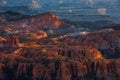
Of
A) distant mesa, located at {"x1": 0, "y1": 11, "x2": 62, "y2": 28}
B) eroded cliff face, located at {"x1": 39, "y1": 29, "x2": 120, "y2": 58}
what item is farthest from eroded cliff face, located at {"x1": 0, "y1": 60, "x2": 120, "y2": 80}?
distant mesa, located at {"x1": 0, "y1": 11, "x2": 62, "y2": 28}

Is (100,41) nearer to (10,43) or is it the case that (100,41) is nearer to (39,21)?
(10,43)

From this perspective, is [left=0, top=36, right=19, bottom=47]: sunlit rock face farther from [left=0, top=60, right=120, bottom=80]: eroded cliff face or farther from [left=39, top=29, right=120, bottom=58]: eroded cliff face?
[left=0, top=60, right=120, bottom=80]: eroded cliff face

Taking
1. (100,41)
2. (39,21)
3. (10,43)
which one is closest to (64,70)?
(10,43)

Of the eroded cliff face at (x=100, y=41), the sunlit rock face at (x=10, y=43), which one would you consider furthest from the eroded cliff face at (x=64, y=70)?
the sunlit rock face at (x=10, y=43)

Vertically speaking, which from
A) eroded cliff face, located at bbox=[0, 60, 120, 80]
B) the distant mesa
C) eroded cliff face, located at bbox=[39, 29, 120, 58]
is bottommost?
eroded cliff face, located at bbox=[0, 60, 120, 80]

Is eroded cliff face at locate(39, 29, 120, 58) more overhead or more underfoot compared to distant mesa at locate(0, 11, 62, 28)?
more underfoot

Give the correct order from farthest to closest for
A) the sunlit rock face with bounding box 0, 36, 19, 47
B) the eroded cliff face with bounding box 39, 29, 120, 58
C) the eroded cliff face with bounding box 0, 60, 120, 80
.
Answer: the eroded cliff face with bounding box 39, 29, 120, 58 → the sunlit rock face with bounding box 0, 36, 19, 47 → the eroded cliff face with bounding box 0, 60, 120, 80

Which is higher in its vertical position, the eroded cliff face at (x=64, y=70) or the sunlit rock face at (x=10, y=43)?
the sunlit rock face at (x=10, y=43)

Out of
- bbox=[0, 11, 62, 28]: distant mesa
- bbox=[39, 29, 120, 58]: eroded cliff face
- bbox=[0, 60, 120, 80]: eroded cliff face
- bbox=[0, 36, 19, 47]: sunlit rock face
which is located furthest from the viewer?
bbox=[0, 11, 62, 28]: distant mesa

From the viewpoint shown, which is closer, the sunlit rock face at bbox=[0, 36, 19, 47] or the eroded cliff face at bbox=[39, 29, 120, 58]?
the sunlit rock face at bbox=[0, 36, 19, 47]

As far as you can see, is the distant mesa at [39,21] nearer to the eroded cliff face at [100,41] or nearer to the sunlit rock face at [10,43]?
the eroded cliff face at [100,41]

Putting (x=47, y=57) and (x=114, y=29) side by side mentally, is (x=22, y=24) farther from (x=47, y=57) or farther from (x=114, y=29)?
(x=47, y=57)
